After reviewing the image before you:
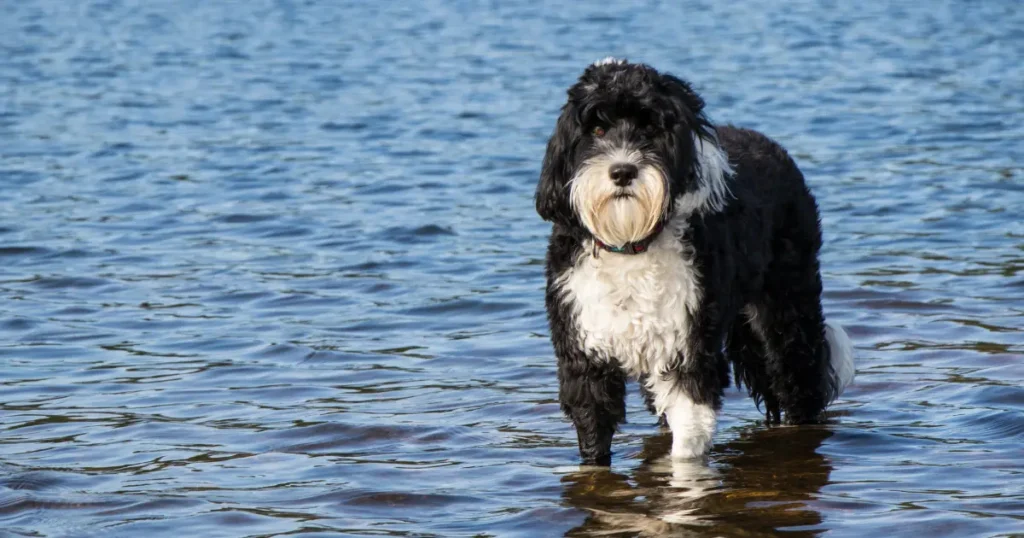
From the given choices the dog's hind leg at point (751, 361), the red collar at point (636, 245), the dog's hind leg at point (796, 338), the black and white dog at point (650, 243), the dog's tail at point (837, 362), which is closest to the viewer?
the black and white dog at point (650, 243)

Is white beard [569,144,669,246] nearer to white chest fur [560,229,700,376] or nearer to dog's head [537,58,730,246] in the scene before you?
dog's head [537,58,730,246]

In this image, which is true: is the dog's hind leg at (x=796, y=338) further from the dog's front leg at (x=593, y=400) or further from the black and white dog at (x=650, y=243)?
the dog's front leg at (x=593, y=400)

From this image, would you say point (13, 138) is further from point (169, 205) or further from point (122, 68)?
point (122, 68)

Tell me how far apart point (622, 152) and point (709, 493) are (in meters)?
1.45

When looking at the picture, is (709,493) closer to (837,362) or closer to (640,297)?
(640,297)

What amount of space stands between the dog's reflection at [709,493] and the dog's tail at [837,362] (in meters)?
0.39

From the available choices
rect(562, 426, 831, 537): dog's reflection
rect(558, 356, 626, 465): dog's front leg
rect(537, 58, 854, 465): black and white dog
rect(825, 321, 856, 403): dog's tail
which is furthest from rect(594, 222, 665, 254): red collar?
rect(825, 321, 856, 403): dog's tail

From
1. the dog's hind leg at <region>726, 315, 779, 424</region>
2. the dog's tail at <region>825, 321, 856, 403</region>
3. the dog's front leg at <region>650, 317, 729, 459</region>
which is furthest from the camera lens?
the dog's tail at <region>825, 321, 856, 403</region>

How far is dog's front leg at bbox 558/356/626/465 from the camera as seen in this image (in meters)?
6.03

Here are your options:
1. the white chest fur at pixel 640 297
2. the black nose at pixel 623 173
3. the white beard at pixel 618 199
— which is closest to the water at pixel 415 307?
the white chest fur at pixel 640 297

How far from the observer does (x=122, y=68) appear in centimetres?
2261

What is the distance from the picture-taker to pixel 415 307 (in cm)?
970

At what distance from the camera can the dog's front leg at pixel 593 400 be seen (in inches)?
237

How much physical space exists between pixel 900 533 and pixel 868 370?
8.36 feet
